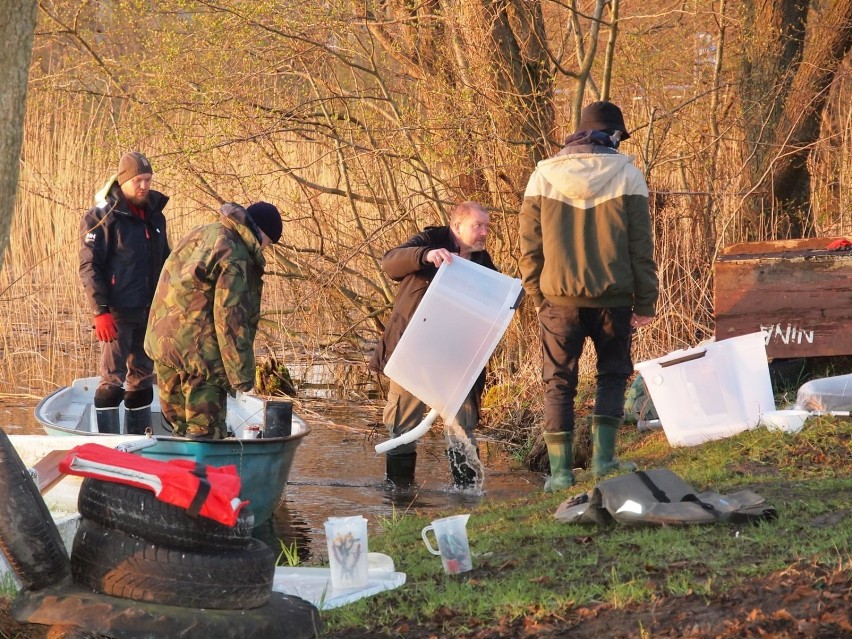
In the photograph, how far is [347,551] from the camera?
184 inches

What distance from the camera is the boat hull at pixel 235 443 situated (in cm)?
624

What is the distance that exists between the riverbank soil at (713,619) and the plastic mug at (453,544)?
62 cm

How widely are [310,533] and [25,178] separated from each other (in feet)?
25.9

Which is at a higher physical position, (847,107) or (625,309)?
(847,107)

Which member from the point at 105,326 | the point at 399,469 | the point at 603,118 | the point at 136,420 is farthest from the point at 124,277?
the point at 603,118

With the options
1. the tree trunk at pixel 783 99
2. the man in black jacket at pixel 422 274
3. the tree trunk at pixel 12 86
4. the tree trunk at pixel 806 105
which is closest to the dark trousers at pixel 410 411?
the man in black jacket at pixel 422 274

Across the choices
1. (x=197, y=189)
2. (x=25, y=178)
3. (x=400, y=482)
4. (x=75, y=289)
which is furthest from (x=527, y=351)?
(x=25, y=178)

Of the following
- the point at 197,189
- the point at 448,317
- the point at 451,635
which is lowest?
the point at 451,635

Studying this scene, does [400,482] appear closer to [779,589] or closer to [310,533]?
[310,533]

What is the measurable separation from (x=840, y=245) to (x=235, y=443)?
4906 millimetres

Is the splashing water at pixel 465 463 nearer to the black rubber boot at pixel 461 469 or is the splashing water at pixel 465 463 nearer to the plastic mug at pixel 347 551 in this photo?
the black rubber boot at pixel 461 469

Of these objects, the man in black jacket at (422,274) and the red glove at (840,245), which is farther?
the red glove at (840,245)

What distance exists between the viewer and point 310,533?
722cm

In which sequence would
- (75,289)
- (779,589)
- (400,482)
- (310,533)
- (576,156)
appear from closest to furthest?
(779,589) < (576,156) < (310,533) < (400,482) < (75,289)
